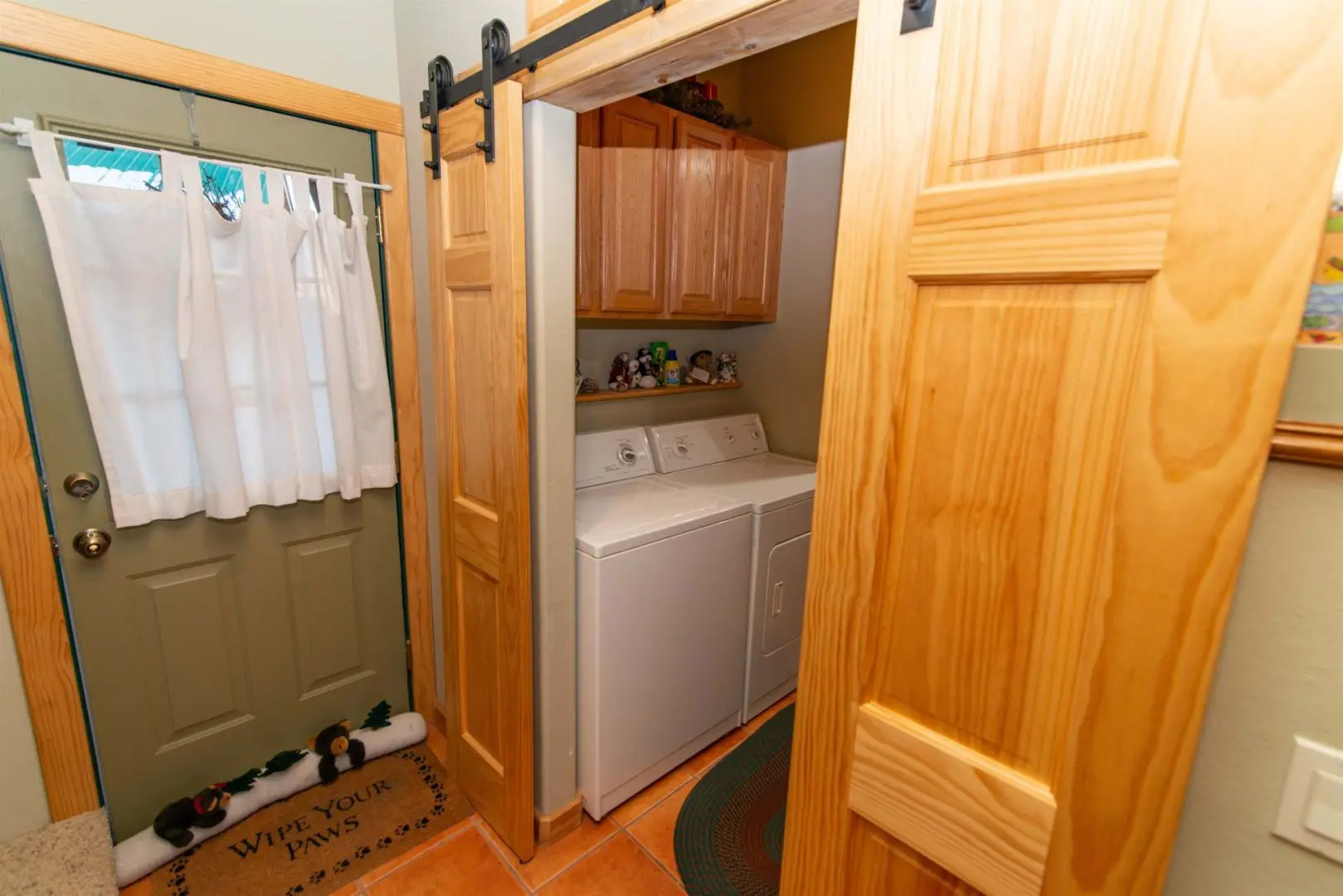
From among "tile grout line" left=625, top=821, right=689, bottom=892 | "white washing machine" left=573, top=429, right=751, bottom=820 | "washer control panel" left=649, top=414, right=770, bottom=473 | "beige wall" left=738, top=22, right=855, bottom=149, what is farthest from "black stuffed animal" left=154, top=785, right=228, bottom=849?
"beige wall" left=738, top=22, right=855, bottom=149

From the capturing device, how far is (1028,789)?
2.22 ft

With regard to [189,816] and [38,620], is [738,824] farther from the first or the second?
[38,620]

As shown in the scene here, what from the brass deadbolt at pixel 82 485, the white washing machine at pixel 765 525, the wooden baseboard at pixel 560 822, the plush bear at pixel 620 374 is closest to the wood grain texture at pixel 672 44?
the plush bear at pixel 620 374

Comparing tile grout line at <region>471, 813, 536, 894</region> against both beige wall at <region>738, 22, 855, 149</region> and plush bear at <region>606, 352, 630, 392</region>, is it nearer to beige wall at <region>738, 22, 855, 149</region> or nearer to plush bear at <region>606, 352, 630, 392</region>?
plush bear at <region>606, 352, 630, 392</region>

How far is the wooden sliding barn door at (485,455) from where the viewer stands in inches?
55.4

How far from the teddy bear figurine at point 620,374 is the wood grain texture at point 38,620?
1739 millimetres

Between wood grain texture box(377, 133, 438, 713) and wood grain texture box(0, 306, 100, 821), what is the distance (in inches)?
33.8

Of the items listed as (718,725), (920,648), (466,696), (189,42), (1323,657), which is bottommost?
(718,725)

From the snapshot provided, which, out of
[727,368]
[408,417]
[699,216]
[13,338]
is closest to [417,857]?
[408,417]

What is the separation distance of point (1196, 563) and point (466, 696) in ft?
6.18

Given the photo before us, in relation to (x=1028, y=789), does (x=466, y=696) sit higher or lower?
lower

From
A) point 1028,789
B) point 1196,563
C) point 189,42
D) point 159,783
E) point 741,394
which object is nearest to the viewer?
point 1196,563

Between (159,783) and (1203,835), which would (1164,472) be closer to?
(1203,835)

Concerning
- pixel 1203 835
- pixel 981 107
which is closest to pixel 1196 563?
pixel 1203 835
